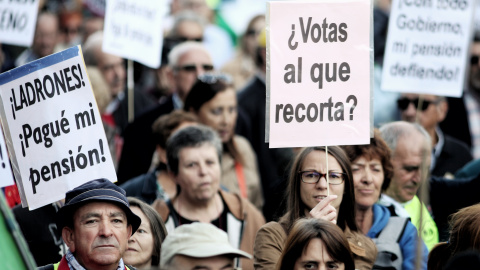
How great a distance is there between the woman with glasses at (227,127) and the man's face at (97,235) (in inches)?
118

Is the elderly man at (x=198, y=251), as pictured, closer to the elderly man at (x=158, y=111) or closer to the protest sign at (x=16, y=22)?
the elderly man at (x=158, y=111)

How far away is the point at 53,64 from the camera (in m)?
6.53

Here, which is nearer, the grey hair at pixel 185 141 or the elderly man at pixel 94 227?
the elderly man at pixel 94 227

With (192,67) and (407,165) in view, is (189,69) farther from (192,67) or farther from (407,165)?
(407,165)

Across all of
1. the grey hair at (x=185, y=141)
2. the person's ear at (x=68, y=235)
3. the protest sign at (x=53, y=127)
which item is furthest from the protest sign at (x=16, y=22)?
the person's ear at (x=68, y=235)

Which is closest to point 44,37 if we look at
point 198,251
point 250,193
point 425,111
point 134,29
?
point 134,29

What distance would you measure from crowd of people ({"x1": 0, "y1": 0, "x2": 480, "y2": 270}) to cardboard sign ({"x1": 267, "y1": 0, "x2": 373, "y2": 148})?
0.18 m

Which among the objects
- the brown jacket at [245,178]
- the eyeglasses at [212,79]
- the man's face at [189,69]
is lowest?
the brown jacket at [245,178]

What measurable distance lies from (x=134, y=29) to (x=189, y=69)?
69 cm

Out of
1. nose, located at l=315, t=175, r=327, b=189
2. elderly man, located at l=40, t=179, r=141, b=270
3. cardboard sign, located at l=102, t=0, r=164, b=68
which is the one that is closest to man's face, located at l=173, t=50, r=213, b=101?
cardboard sign, located at l=102, t=0, r=164, b=68

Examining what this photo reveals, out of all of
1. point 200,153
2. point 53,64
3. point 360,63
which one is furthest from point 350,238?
point 53,64

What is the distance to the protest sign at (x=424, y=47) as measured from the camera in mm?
9016

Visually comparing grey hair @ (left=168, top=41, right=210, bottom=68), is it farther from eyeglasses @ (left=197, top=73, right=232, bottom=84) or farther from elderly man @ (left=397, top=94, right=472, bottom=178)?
elderly man @ (left=397, top=94, right=472, bottom=178)

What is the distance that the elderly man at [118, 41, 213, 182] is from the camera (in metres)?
9.13
